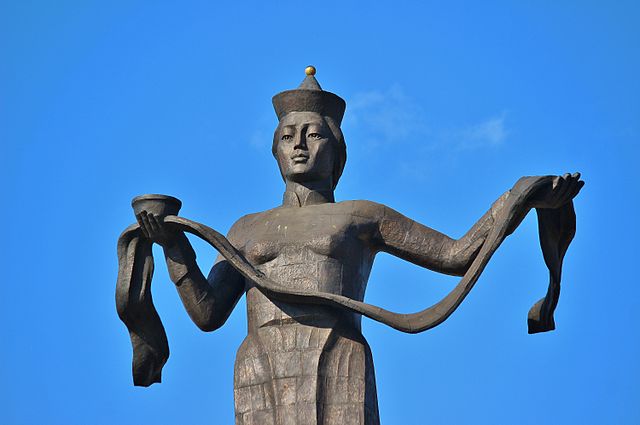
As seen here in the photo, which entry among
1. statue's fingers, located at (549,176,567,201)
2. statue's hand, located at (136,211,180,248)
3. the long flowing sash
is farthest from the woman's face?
statue's fingers, located at (549,176,567,201)

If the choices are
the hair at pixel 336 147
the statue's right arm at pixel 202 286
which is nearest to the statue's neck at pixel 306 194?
the hair at pixel 336 147

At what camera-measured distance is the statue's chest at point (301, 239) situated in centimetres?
1753

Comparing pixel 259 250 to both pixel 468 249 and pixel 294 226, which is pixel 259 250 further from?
pixel 468 249

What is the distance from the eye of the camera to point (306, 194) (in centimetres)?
1819

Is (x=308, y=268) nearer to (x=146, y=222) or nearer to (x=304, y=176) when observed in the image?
(x=304, y=176)

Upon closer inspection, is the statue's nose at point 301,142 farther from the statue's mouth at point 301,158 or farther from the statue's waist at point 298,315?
the statue's waist at point 298,315

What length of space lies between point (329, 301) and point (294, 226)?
3.15ft

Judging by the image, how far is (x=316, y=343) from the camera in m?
17.2

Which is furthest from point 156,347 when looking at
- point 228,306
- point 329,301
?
point 329,301

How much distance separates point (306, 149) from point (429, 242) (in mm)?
1491

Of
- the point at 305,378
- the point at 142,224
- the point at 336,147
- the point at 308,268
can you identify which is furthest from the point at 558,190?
the point at 142,224

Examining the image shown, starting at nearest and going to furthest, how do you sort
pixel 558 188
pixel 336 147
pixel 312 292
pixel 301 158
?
pixel 312 292, pixel 558 188, pixel 301 158, pixel 336 147

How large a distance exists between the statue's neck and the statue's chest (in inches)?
7.9

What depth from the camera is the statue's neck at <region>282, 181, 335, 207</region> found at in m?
18.2
